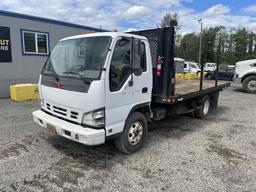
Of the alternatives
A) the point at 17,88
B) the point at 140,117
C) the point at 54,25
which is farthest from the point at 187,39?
the point at 140,117

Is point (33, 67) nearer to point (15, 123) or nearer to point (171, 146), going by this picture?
point (15, 123)

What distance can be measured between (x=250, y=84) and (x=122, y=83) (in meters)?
12.4

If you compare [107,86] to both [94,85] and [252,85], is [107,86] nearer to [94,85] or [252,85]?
[94,85]

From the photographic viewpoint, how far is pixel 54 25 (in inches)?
461

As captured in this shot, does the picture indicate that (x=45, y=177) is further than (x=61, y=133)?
No

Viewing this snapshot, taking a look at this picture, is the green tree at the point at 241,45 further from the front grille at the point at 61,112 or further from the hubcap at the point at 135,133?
the front grille at the point at 61,112

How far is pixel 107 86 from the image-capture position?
3.50 metres

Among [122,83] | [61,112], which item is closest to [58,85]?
[61,112]

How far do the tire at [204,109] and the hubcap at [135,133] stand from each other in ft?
10.2

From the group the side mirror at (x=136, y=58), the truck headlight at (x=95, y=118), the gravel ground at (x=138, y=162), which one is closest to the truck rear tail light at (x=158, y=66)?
the side mirror at (x=136, y=58)

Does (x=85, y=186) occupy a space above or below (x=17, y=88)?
below

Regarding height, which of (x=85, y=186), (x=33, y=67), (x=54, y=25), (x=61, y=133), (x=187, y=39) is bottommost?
(x=85, y=186)

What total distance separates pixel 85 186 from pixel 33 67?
30.7 feet

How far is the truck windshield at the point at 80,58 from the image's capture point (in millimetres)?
3570
